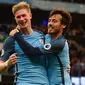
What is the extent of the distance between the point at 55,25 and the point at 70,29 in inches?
367

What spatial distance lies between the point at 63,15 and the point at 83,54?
9.26 metres

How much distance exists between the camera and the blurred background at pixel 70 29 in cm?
1174

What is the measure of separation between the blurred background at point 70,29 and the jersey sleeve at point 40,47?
7.60 m

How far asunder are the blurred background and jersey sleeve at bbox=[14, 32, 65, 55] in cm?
760

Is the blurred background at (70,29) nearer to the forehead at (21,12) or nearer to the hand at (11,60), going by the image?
the forehead at (21,12)

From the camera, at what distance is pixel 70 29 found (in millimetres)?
13227

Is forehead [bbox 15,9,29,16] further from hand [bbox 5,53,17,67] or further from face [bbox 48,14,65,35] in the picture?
hand [bbox 5,53,17,67]

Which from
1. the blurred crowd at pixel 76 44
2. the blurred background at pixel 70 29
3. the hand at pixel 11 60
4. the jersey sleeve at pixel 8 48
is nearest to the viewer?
the hand at pixel 11 60

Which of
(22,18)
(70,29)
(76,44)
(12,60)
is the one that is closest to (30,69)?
(12,60)

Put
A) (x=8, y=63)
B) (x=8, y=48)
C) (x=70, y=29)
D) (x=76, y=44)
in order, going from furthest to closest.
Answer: (x=76, y=44)
(x=70, y=29)
(x=8, y=48)
(x=8, y=63)

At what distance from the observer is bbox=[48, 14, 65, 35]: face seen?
3.93 m

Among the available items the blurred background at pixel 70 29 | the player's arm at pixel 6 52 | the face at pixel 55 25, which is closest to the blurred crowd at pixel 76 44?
the blurred background at pixel 70 29

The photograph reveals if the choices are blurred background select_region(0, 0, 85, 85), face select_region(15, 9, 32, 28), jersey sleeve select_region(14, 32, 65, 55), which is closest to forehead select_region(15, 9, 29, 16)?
face select_region(15, 9, 32, 28)

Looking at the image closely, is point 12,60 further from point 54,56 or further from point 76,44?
point 76,44
